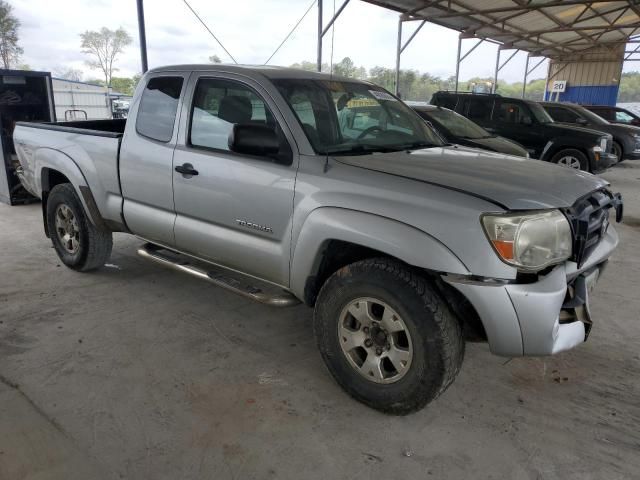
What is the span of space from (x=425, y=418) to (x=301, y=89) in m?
2.10

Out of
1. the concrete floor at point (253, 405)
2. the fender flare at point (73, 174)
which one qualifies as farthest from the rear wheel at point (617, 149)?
the fender flare at point (73, 174)

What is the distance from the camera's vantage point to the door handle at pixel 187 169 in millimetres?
3342

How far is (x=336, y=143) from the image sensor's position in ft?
10.0

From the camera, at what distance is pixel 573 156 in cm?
1012

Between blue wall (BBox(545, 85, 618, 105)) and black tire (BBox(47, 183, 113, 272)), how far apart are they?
32.3 m

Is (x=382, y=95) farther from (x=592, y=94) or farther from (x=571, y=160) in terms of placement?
(x=592, y=94)

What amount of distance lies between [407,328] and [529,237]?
71cm

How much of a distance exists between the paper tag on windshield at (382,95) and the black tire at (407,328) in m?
1.66

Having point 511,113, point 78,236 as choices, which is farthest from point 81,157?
point 511,113

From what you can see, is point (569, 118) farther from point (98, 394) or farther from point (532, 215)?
point (98, 394)

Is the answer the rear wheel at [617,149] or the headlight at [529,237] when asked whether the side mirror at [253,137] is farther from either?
the rear wheel at [617,149]

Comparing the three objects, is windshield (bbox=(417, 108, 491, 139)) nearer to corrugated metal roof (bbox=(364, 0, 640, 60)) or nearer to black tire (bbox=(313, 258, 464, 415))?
black tire (bbox=(313, 258, 464, 415))

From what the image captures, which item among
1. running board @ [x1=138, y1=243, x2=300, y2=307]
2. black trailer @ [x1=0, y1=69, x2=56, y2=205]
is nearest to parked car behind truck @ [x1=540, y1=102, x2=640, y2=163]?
black trailer @ [x1=0, y1=69, x2=56, y2=205]

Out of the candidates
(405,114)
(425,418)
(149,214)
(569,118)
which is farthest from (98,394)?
(569,118)
